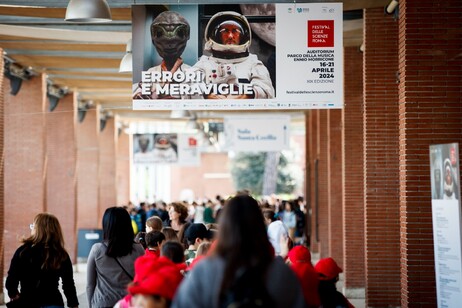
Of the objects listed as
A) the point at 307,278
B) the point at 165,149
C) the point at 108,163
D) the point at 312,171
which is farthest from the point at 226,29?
the point at 108,163

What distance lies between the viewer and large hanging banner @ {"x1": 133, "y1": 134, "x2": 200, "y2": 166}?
40.2 m

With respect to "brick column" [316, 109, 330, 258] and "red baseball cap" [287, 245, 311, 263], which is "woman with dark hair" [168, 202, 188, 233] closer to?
"red baseball cap" [287, 245, 311, 263]

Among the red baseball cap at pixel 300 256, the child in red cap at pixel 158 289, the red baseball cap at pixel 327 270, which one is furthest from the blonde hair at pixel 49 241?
the child in red cap at pixel 158 289

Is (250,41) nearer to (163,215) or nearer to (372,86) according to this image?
(372,86)

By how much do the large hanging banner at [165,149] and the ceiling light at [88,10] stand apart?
27.7 metres

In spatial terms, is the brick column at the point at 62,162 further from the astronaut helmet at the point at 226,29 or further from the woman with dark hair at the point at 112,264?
the woman with dark hair at the point at 112,264

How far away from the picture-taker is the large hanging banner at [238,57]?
46.1 feet

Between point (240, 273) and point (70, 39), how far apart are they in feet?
59.5

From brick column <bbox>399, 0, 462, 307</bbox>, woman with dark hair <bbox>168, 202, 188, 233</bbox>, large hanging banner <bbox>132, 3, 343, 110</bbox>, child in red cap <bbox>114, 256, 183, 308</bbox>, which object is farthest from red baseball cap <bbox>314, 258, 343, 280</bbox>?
woman with dark hair <bbox>168, 202, 188, 233</bbox>

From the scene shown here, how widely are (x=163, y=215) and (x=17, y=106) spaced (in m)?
5.46

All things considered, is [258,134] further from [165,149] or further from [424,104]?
[424,104]

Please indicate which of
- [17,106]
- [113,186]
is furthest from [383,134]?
[113,186]

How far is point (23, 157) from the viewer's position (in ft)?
91.4

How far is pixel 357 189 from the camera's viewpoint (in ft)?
68.8
